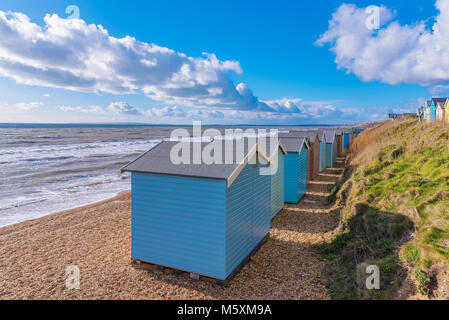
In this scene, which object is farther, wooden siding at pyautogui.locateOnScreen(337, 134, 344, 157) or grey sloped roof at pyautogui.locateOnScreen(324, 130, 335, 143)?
wooden siding at pyautogui.locateOnScreen(337, 134, 344, 157)

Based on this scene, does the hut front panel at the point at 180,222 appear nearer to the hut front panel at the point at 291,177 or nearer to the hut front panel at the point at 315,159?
the hut front panel at the point at 291,177

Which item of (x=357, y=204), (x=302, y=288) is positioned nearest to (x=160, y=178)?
(x=302, y=288)

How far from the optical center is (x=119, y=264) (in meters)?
7.36

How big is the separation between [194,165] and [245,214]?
1972mm

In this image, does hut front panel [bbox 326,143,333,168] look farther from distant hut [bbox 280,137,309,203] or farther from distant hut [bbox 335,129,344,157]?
distant hut [bbox 280,137,309,203]

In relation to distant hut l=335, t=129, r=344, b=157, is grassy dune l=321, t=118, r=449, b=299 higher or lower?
lower

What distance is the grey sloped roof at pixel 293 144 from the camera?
45.3ft

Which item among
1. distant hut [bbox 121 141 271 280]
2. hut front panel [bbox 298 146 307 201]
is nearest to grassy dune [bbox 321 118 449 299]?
distant hut [bbox 121 141 271 280]

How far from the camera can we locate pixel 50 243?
9227mm

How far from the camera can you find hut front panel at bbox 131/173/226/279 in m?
6.16

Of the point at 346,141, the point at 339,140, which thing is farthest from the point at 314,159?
the point at 346,141

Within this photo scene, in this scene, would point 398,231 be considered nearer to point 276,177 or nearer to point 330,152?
point 276,177

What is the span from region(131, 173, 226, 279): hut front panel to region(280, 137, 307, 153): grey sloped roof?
8475 mm

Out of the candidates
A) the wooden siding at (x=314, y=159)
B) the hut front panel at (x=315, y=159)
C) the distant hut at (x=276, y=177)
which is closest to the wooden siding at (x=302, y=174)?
the distant hut at (x=276, y=177)
